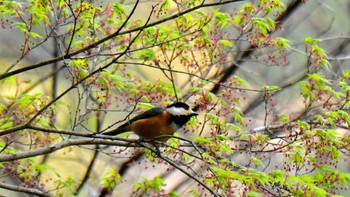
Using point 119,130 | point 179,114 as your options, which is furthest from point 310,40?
point 119,130

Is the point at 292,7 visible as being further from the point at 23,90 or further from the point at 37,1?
the point at 37,1

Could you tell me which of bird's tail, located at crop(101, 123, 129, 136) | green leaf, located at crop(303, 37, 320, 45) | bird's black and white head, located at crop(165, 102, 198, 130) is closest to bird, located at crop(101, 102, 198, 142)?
bird's black and white head, located at crop(165, 102, 198, 130)

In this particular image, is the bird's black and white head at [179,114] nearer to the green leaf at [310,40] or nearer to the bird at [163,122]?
the bird at [163,122]

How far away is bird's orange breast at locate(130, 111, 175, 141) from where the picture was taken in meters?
4.95

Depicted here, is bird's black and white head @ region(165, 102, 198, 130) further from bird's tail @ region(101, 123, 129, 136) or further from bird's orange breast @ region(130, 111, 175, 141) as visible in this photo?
bird's tail @ region(101, 123, 129, 136)

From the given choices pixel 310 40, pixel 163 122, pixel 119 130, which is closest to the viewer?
pixel 163 122

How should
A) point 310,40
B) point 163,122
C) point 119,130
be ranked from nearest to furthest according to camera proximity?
point 163,122 → point 119,130 → point 310,40

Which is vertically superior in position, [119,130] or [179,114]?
[179,114]

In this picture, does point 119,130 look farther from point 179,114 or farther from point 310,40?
point 310,40

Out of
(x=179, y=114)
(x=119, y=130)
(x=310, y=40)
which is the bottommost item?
(x=119, y=130)

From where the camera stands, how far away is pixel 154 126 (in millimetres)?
4969

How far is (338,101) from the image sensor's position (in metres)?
5.87

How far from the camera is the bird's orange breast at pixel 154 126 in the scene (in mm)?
4953

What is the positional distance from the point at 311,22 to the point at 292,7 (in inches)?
59.0
